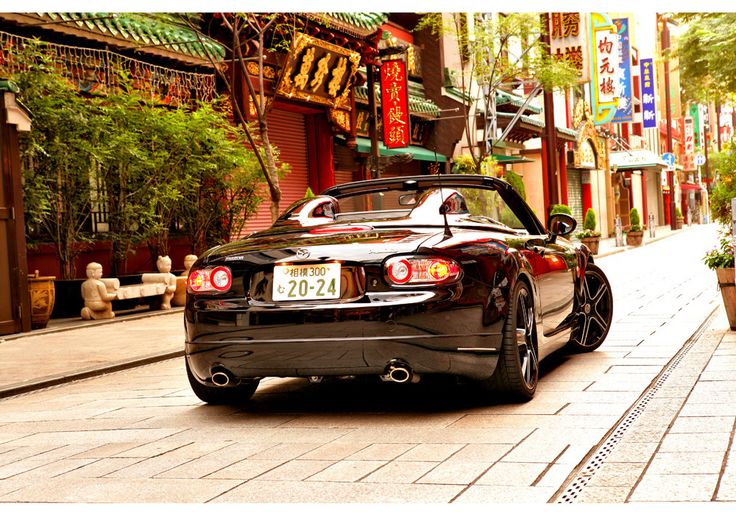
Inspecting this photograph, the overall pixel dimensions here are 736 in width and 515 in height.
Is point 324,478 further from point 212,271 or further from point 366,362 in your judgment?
point 212,271

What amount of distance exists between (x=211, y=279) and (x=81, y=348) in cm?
562

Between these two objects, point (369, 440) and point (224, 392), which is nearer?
point (369, 440)

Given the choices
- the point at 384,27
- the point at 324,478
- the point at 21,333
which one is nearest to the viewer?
the point at 324,478

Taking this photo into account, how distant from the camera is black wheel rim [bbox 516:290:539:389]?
6058 millimetres

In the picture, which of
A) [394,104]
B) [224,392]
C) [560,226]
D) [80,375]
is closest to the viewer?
[224,392]

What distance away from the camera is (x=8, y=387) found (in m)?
8.05

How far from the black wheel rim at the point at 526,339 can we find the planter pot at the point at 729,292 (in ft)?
12.0

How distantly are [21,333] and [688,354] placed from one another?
26.8 ft

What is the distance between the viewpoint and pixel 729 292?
9438 millimetres

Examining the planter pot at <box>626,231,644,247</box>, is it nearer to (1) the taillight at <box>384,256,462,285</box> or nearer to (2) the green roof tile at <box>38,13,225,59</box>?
(2) the green roof tile at <box>38,13,225,59</box>

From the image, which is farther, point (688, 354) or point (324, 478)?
point (688, 354)

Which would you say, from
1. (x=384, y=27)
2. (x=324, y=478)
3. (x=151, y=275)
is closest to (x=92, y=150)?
(x=151, y=275)

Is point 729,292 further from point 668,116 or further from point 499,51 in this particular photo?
point 668,116

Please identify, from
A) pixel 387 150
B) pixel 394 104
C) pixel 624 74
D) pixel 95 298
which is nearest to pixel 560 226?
pixel 95 298
